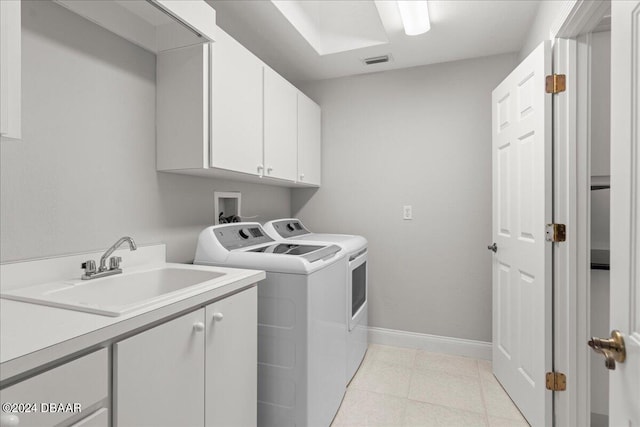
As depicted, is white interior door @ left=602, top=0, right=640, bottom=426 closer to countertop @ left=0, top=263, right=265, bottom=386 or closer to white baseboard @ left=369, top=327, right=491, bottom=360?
countertop @ left=0, top=263, right=265, bottom=386

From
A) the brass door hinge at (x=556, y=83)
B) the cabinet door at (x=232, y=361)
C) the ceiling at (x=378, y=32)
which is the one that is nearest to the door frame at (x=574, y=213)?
the brass door hinge at (x=556, y=83)

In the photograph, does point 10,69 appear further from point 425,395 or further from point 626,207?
point 425,395

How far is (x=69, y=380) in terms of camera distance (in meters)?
0.71

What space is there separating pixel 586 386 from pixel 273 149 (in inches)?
84.5

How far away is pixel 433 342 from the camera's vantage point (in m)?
2.78

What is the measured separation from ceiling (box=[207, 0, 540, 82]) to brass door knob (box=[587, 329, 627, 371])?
2.02m

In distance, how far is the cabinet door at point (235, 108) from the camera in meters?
1.63

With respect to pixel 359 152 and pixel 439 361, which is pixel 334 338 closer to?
pixel 439 361

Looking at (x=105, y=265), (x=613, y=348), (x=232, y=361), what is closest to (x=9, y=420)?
(x=232, y=361)

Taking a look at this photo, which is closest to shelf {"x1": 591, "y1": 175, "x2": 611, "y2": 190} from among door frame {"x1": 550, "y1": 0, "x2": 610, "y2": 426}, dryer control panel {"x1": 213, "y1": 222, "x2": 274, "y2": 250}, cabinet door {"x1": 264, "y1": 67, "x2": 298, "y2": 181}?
door frame {"x1": 550, "y1": 0, "x2": 610, "y2": 426}

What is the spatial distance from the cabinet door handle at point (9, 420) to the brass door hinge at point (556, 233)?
2.05 meters

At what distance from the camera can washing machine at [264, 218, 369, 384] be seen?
86.4 inches

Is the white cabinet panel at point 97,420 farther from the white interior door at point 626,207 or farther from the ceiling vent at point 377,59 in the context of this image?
the ceiling vent at point 377,59

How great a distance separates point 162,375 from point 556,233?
6.04 ft
